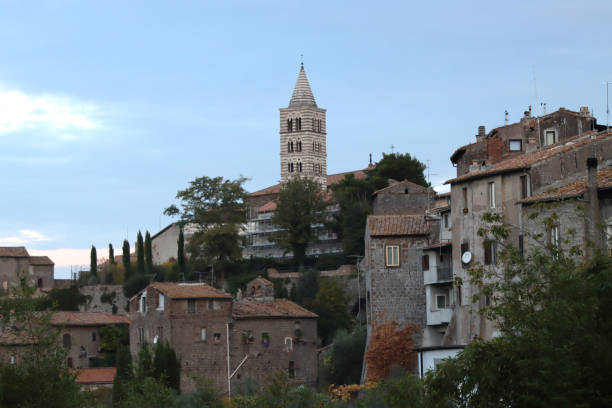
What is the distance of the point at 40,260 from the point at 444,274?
209 feet

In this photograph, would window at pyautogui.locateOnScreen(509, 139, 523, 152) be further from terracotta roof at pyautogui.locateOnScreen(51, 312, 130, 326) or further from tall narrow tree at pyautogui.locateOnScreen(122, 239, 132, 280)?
tall narrow tree at pyautogui.locateOnScreen(122, 239, 132, 280)

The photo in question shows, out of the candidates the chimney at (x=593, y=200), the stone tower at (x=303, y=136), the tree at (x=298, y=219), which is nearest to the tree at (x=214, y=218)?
the tree at (x=298, y=219)

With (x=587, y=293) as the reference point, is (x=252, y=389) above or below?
below

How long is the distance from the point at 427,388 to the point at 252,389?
36893mm

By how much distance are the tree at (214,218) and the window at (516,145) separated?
41084 mm

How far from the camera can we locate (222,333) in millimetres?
70000

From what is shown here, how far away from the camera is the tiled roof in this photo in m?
37.5

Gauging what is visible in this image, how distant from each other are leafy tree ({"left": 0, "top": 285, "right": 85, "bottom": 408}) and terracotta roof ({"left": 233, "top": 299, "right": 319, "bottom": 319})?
3650 centimetres

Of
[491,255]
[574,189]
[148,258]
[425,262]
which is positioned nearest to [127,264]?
[148,258]

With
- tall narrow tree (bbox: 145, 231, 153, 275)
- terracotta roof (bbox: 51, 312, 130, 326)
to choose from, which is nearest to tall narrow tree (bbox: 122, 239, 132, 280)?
tall narrow tree (bbox: 145, 231, 153, 275)

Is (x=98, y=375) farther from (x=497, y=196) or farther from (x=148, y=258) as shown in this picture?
(x=497, y=196)

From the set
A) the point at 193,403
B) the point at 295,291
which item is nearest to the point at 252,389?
the point at 193,403

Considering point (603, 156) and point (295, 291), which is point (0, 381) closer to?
point (603, 156)

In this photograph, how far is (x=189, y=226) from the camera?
105 meters
